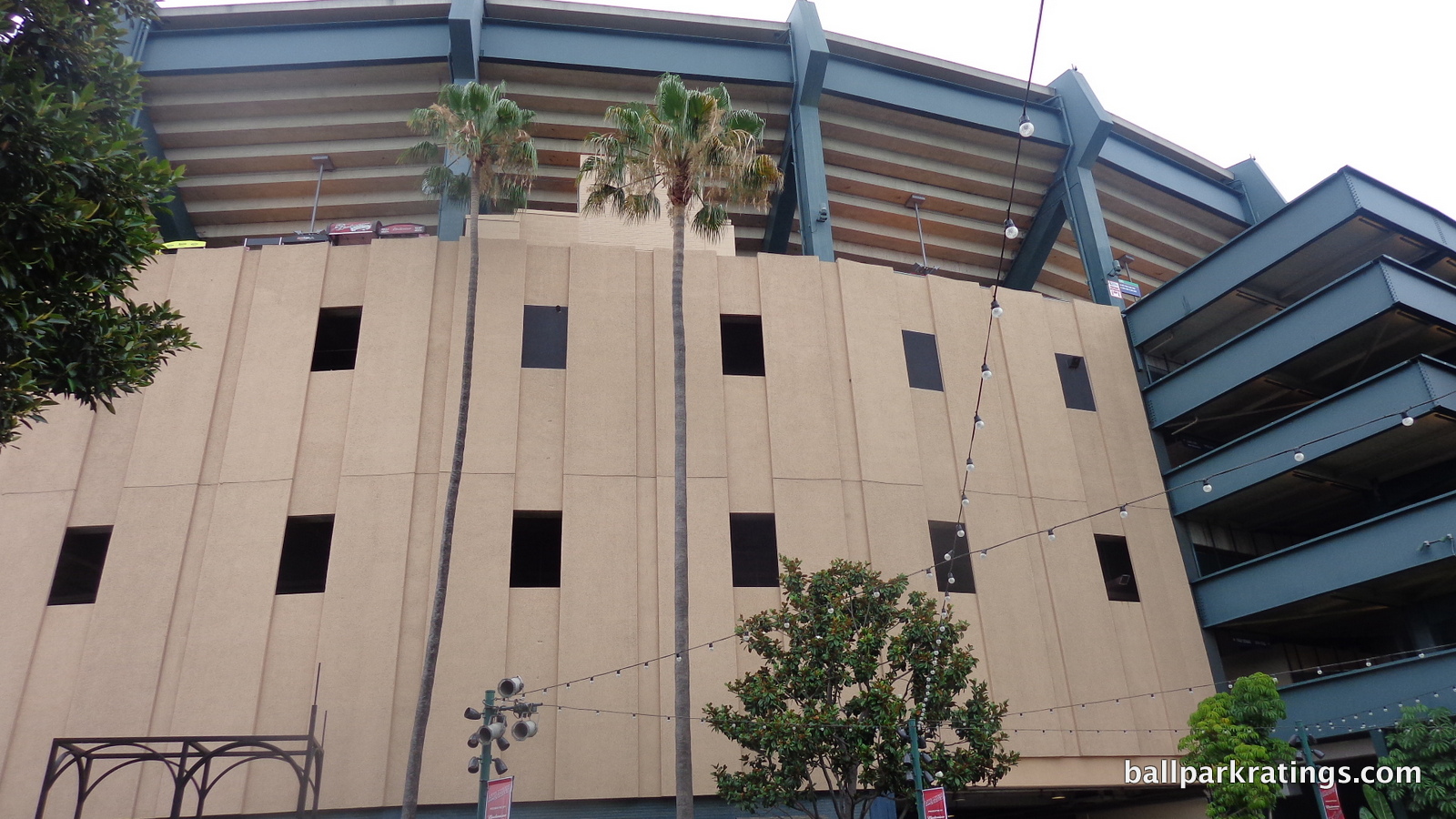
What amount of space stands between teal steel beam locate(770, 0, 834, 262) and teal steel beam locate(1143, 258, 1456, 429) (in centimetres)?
1028

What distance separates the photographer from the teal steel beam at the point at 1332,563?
20.1 m

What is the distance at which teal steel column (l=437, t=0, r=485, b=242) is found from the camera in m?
24.0

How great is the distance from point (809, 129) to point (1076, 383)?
10.7 metres

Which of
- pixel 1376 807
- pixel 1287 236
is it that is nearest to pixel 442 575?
pixel 1376 807

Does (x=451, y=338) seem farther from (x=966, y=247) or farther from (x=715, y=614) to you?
(x=966, y=247)

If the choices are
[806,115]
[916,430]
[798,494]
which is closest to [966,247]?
[806,115]

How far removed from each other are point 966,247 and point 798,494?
1602 centimetres

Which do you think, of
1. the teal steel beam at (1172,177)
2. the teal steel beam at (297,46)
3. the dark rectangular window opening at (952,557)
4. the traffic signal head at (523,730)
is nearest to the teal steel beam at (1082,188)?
the teal steel beam at (1172,177)

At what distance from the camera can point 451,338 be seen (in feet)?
72.3

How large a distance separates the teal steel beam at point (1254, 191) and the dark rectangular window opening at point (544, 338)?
2577 centimetres

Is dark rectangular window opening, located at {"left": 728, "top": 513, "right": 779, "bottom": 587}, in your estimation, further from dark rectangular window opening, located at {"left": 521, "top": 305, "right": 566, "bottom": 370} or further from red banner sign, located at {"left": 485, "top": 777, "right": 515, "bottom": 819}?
red banner sign, located at {"left": 485, "top": 777, "right": 515, "bottom": 819}

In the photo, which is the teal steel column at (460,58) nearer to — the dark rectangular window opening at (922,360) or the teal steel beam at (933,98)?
the teal steel beam at (933,98)

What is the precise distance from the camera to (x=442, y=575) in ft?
59.6

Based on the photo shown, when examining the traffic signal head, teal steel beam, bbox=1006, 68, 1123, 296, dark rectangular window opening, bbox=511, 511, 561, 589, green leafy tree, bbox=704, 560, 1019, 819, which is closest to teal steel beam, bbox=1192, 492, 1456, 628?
teal steel beam, bbox=1006, 68, 1123, 296
